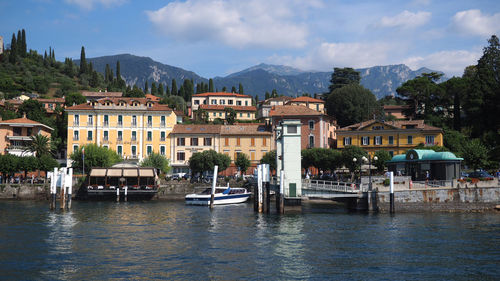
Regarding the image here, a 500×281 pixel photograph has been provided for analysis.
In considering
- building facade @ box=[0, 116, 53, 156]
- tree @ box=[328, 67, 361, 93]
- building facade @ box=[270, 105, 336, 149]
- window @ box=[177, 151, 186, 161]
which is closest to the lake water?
window @ box=[177, 151, 186, 161]

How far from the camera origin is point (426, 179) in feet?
152

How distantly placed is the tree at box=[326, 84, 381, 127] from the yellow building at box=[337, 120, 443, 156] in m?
15.7

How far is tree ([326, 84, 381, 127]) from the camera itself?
310 ft

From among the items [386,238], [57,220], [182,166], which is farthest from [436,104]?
[57,220]

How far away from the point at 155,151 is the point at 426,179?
4417 cm

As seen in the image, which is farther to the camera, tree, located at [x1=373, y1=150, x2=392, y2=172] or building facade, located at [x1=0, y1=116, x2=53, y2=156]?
building facade, located at [x1=0, y1=116, x2=53, y2=156]

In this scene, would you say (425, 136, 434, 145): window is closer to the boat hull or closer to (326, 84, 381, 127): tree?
(326, 84, 381, 127): tree

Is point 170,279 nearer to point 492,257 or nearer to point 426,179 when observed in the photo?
point 492,257

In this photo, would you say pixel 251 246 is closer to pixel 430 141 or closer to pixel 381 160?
pixel 381 160

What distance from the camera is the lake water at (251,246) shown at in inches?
856

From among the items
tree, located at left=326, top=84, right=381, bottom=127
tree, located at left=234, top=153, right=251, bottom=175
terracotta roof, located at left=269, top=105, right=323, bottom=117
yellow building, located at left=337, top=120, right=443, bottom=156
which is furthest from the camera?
tree, located at left=326, top=84, right=381, bottom=127

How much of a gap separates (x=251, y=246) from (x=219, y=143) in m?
51.8

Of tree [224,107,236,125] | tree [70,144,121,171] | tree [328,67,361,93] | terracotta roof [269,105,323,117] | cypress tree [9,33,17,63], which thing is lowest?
tree [70,144,121,171]

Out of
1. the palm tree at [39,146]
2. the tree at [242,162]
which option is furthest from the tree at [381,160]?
the palm tree at [39,146]
